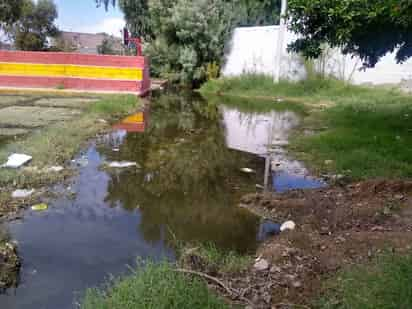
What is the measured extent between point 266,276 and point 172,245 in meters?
0.79

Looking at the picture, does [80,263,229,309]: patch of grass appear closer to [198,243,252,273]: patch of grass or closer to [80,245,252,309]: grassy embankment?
[80,245,252,309]: grassy embankment

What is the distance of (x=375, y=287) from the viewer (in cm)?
179

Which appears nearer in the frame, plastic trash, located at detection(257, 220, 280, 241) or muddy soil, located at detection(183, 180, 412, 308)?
muddy soil, located at detection(183, 180, 412, 308)

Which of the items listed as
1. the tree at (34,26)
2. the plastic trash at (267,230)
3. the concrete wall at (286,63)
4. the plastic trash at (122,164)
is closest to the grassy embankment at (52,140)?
the plastic trash at (122,164)

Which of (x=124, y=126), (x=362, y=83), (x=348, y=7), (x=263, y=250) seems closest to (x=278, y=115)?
(x=124, y=126)

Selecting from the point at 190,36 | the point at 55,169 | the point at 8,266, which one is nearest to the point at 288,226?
the point at 8,266

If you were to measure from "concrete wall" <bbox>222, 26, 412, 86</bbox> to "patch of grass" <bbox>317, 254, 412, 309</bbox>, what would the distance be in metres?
10.9

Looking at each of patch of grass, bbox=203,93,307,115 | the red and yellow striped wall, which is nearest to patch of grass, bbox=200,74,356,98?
patch of grass, bbox=203,93,307,115

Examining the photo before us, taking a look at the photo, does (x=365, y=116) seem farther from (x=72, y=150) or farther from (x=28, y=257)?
(x=28, y=257)

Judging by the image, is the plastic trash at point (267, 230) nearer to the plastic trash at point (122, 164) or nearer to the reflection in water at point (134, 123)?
the plastic trash at point (122, 164)

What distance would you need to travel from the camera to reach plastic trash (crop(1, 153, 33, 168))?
384cm

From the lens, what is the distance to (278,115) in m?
8.70

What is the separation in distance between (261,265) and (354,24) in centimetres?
326

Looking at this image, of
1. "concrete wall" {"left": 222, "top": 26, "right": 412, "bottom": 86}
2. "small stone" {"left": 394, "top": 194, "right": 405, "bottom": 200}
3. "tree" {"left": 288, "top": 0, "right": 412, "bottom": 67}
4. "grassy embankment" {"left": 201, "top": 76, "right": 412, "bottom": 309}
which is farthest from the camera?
"concrete wall" {"left": 222, "top": 26, "right": 412, "bottom": 86}
